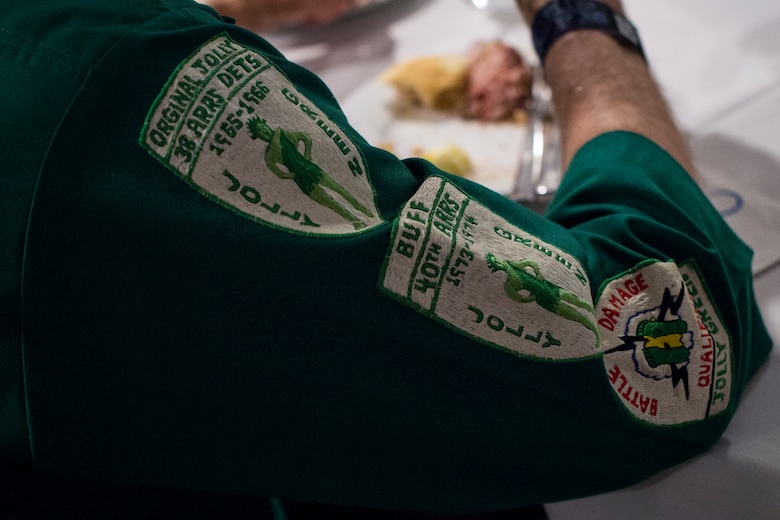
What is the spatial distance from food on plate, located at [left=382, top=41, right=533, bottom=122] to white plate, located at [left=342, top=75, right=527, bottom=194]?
14mm

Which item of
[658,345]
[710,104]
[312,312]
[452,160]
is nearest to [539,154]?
[452,160]

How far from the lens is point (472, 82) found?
33.9 inches

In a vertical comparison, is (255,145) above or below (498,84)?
above

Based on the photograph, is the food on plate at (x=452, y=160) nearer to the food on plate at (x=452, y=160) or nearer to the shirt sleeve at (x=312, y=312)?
the food on plate at (x=452, y=160)

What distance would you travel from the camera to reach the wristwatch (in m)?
0.68

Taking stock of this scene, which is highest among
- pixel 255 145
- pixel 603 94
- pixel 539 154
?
pixel 255 145

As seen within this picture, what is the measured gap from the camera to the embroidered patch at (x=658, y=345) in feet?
1.28

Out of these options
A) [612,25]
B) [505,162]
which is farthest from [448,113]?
[612,25]

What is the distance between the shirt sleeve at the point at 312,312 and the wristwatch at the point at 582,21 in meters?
0.34

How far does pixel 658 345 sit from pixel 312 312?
0.73ft

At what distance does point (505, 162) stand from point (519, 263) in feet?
1.48

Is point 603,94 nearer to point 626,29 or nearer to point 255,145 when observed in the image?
point 626,29

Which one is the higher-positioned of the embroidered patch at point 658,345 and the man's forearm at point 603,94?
the man's forearm at point 603,94

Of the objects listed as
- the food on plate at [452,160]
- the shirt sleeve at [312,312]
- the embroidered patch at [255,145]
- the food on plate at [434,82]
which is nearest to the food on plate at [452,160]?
the food on plate at [452,160]
